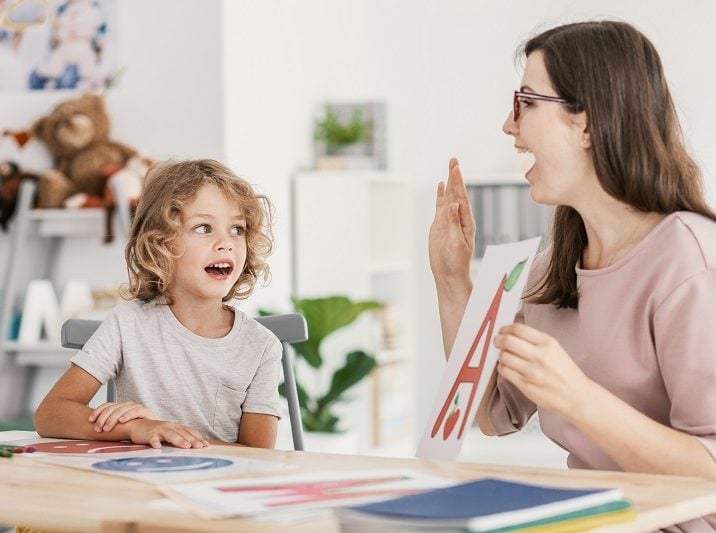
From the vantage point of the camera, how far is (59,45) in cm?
410

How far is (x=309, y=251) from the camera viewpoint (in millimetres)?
4887

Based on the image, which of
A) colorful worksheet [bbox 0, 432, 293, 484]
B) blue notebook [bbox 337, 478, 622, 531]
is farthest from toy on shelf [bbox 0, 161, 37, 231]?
blue notebook [bbox 337, 478, 622, 531]

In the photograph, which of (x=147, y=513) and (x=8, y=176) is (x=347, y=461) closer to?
(x=147, y=513)

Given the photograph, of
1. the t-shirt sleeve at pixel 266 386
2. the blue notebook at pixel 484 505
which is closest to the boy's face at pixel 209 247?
the t-shirt sleeve at pixel 266 386

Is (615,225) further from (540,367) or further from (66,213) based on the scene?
(66,213)

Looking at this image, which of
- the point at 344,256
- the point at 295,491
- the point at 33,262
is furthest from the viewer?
the point at 344,256

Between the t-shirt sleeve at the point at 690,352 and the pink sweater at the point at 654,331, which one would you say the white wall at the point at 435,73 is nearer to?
the pink sweater at the point at 654,331

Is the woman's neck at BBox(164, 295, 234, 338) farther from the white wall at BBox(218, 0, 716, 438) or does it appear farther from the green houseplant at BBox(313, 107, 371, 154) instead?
the green houseplant at BBox(313, 107, 371, 154)

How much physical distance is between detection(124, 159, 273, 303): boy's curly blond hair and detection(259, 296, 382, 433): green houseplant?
2282 millimetres

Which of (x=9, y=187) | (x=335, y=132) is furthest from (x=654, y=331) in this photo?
(x=335, y=132)

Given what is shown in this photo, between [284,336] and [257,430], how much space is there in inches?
→ 8.4

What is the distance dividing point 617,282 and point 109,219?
2.74 m

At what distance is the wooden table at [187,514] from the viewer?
100 centimetres

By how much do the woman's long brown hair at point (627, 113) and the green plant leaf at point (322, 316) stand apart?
273cm
